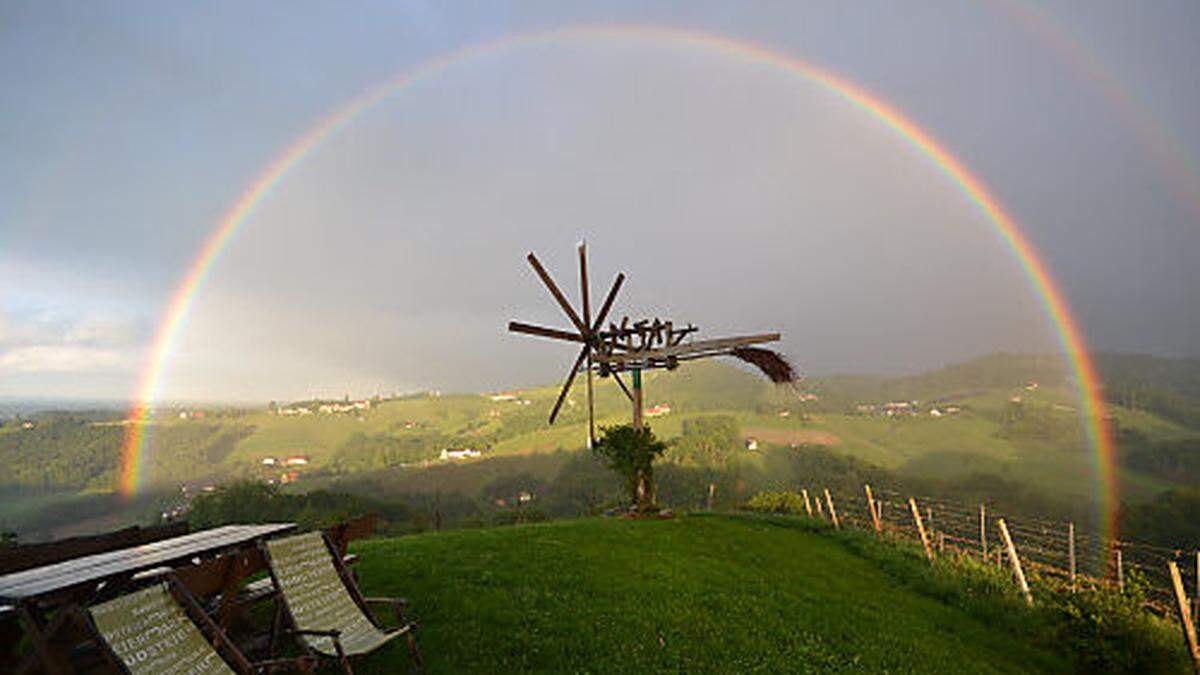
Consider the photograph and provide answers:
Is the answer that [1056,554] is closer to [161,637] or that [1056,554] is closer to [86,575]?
[161,637]

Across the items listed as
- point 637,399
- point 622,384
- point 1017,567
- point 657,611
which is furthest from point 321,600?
point 622,384

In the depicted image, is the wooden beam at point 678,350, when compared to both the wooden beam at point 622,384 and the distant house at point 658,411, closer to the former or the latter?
the wooden beam at point 622,384

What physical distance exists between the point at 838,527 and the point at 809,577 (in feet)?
24.1

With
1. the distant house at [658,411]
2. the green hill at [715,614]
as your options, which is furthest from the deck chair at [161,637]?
the distant house at [658,411]

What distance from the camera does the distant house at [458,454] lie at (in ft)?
377

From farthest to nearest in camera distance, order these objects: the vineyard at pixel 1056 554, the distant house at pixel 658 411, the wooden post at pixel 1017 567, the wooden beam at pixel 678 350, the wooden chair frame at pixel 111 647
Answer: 1. the distant house at pixel 658 411
2. the wooden beam at pixel 678 350
3. the wooden post at pixel 1017 567
4. the vineyard at pixel 1056 554
5. the wooden chair frame at pixel 111 647

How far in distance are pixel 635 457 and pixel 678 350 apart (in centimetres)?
292

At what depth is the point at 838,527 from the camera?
16703 mm

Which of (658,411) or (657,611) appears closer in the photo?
(657,611)

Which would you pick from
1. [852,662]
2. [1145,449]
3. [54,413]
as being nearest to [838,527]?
[852,662]

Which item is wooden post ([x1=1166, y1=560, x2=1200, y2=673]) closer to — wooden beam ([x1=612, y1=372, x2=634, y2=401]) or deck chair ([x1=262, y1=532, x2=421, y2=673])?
deck chair ([x1=262, y1=532, x2=421, y2=673])

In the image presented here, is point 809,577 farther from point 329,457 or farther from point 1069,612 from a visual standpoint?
point 329,457

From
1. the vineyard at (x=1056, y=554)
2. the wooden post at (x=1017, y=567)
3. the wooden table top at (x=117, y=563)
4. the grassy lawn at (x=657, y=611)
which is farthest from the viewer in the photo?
the wooden post at (x=1017, y=567)

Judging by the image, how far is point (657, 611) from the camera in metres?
7.05
